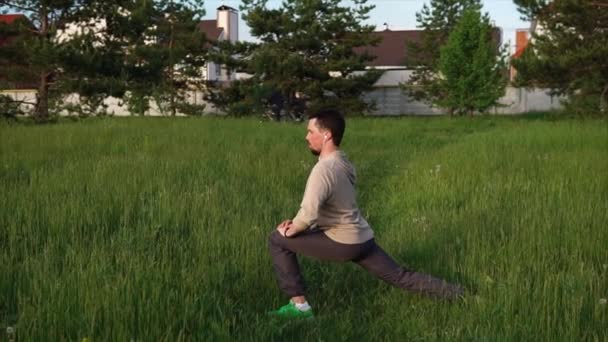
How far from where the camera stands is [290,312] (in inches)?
144

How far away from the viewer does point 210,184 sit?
7.60m

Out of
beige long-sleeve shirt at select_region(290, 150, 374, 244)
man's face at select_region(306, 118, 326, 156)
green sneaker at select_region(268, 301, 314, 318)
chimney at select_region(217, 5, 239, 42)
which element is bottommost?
green sneaker at select_region(268, 301, 314, 318)

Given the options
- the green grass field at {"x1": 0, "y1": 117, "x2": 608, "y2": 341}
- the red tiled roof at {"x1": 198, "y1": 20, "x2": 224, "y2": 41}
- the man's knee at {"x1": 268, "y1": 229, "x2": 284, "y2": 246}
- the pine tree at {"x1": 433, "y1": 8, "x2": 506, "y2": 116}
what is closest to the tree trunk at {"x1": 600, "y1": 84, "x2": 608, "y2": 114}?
the pine tree at {"x1": 433, "y1": 8, "x2": 506, "y2": 116}

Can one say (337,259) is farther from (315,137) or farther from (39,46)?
(39,46)

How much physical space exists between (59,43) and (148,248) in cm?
1793

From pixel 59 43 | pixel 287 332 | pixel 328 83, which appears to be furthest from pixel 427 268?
pixel 328 83

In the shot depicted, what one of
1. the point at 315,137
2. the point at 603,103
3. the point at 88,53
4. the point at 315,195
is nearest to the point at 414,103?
the point at 603,103

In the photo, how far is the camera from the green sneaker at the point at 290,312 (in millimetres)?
3613

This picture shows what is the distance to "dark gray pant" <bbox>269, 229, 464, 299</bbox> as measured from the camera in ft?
12.8

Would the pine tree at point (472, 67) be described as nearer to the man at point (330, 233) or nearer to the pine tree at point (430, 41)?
the pine tree at point (430, 41)

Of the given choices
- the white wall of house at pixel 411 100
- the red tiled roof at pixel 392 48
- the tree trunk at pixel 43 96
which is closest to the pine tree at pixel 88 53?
the tree trunk at pixel 43 96

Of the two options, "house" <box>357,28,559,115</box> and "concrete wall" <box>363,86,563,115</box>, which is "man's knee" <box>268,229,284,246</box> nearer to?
"house" <box>357,28,559,115</box>

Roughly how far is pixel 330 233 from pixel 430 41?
132ft

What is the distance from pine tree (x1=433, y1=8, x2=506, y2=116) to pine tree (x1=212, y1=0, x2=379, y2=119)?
5.63 m
